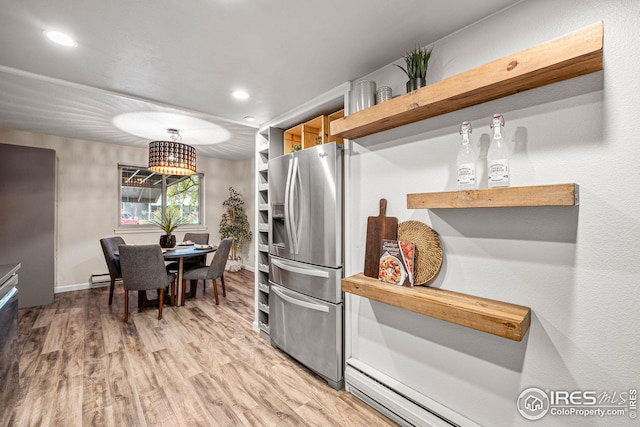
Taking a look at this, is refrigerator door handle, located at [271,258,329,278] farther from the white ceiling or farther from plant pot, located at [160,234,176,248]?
plant pot, located at [160,234,176,248]

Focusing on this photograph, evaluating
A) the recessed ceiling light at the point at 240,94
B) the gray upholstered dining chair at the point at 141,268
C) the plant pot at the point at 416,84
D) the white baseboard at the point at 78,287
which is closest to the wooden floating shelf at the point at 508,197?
the plant pot at the point at 416,84

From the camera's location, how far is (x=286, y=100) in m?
2.43

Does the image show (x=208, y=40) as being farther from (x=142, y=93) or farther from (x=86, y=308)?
(x=86, y=308)

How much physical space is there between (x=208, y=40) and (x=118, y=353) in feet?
9.42

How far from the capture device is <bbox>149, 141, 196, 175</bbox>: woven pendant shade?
3.53 metres

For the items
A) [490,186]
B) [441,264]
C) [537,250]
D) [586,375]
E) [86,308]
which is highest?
[490,186]

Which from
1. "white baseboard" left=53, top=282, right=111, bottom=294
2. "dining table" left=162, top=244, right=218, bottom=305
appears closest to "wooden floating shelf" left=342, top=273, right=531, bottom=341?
"dining table" left=162, top=244, right=218, bottom=305

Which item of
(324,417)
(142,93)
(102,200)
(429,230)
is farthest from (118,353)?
(102,200)

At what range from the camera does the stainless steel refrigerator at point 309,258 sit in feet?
6.80

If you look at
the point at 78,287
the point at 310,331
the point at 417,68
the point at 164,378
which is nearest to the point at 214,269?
the point at 164,378

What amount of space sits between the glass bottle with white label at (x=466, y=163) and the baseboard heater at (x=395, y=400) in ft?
4.15

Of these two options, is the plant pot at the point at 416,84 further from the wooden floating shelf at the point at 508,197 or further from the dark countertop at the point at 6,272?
the dark countertop at the point at 6,272

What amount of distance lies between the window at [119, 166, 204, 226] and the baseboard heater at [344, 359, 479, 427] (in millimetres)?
5033

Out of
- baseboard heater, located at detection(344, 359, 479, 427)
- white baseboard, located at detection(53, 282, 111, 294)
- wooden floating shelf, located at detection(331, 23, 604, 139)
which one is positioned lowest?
white baseboard, located at detection(53, 282, 111, 294)
